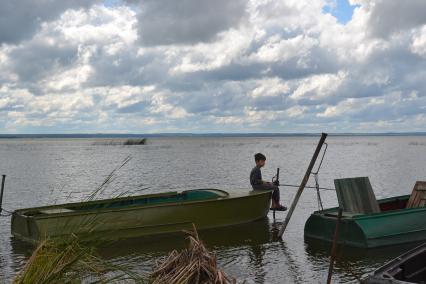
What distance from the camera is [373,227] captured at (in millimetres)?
13750

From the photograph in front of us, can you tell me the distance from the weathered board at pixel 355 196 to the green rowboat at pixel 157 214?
3.89 m

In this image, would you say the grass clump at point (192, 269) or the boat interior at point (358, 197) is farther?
the boat interior at point (358, 197)

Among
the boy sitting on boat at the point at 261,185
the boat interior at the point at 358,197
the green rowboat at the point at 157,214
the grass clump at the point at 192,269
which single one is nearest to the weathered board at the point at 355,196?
the boat interior at the point at 358,197

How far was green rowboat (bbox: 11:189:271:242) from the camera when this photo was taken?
14258 mm

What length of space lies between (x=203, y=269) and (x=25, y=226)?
9320mm

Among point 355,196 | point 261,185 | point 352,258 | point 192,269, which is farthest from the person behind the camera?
point 261,185

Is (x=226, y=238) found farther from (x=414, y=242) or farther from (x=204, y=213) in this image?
(x=414, y=242)

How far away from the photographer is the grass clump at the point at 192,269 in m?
7.00

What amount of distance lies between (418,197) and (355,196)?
7.65ft

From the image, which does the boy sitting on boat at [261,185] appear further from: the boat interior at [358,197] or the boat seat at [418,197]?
the boat seat at [418,197]

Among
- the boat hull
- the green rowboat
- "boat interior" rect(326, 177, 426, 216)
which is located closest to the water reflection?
the boat hull

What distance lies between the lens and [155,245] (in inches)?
609

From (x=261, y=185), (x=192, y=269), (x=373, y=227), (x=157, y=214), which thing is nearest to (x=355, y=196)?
(x=373, y=227)

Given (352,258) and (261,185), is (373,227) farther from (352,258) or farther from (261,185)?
(261,185)
